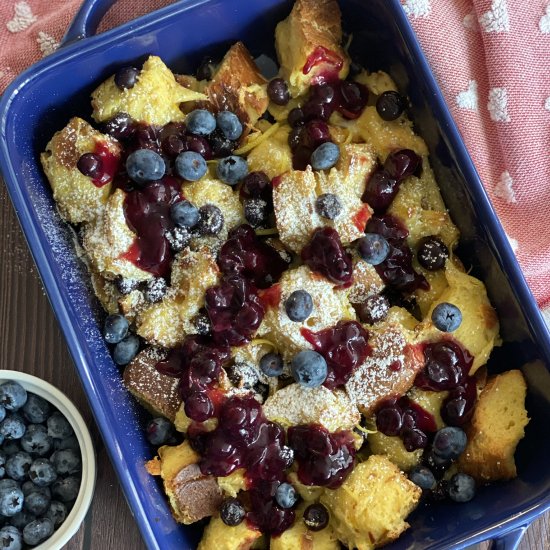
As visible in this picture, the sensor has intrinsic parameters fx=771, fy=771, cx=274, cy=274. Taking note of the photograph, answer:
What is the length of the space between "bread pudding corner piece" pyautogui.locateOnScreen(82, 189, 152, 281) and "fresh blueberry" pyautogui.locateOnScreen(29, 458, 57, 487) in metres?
0.47

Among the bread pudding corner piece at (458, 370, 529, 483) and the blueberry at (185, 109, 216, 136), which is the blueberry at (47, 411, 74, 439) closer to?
the blueberry at (185, 109, 216, 136)

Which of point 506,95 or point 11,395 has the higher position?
point 506,95

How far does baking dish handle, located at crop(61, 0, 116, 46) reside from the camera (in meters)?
1.62

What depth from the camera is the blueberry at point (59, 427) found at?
1.76 m

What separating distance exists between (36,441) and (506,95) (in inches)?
52.7

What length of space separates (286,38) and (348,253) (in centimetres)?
51

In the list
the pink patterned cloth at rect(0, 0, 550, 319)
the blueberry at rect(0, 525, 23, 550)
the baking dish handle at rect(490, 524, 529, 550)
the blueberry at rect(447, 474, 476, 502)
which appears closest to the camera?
the baking dish handle at rect(490, 524, 529, 550)

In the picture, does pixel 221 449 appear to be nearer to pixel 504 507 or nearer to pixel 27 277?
pixel 504 507

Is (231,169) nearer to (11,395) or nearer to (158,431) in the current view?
(158,431)

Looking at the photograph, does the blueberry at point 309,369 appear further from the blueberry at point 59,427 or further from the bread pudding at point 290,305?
the blueberry at point 59,427

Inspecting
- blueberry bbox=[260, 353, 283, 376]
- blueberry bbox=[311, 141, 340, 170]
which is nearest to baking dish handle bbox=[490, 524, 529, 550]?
blueberry bbox=[260, 353, 283, 376]

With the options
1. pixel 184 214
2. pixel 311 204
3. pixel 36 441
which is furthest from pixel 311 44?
pixel 36 441

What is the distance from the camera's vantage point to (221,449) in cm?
153

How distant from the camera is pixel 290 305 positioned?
155 centimetres
